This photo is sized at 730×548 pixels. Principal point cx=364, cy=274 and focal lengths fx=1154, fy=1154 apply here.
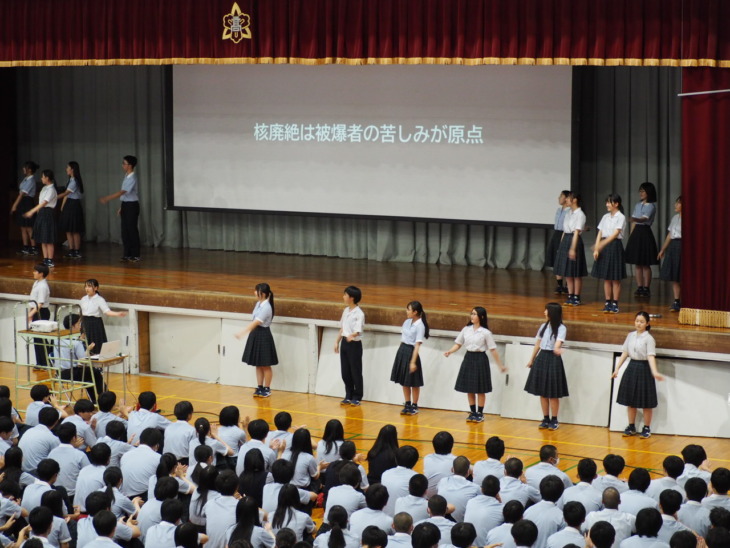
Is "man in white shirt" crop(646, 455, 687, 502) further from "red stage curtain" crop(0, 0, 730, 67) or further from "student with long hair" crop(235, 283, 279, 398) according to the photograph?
"student with long hair" crop(235, 283, 279, 398)

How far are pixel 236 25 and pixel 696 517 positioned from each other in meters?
7.47

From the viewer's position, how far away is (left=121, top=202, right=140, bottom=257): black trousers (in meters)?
14.6

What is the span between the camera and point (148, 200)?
55.3 feet

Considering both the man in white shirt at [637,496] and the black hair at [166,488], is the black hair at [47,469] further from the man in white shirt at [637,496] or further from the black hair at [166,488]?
the man in white shirt at [637,496]

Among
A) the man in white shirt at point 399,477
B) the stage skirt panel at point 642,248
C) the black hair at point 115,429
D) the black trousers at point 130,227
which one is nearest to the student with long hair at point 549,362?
the stage skirt panel at point 642,248

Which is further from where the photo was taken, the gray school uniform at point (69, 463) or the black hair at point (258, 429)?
the black hair at point (258, 429)

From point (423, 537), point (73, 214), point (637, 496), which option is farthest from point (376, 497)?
point (73, 214)

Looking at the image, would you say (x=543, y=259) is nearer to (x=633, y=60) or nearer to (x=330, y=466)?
(x=633, y=60)

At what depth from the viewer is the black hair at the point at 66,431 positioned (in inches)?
308

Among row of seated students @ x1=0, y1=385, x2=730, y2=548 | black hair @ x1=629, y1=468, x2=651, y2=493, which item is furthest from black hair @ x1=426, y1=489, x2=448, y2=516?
black hair @ x1=629, y1=468, x2=651, y2=493

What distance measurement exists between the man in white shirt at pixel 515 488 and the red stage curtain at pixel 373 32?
15.0 feet

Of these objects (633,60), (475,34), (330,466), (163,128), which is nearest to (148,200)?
(163,128)

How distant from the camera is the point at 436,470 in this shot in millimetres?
7711

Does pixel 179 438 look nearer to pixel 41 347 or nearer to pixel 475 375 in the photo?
pixel 475 375
